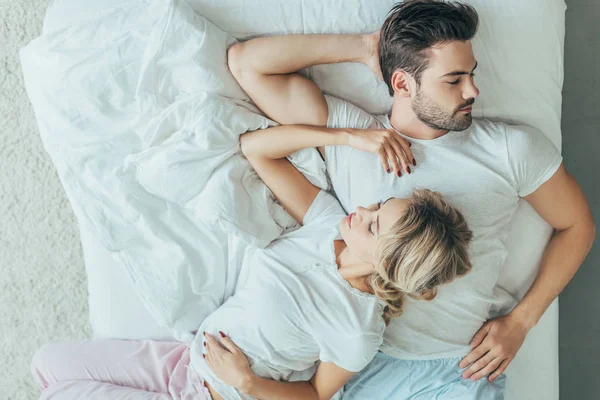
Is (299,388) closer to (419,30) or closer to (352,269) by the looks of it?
(352,269)

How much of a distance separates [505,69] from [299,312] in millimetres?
821

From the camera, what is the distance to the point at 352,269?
1.39 meters

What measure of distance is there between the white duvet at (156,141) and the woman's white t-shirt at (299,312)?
0.08 meters

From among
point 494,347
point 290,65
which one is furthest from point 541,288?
point 290,65

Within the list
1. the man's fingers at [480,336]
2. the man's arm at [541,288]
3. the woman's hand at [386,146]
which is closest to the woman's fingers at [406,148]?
the woman's hand at [386,146]

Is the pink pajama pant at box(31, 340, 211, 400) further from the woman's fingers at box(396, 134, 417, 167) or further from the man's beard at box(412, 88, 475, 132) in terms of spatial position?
the man's beard at box(412, 88, 475, 132)

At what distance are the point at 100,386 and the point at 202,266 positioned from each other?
1.42ft

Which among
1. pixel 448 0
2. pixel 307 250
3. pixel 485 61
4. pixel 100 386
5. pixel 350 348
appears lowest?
pixel 100 386

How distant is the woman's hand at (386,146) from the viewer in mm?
1396

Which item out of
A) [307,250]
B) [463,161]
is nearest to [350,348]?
[307,250]

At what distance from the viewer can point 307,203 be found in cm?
152

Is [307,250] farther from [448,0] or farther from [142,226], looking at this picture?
[448,0]

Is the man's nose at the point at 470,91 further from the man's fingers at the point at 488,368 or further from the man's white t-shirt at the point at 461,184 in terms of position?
the man's fingers at the point at 488,368

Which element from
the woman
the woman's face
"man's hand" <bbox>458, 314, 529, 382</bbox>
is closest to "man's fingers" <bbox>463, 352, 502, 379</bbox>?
"man's hand" <bbox>458, 314, 529, 382</bbox>
